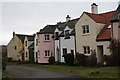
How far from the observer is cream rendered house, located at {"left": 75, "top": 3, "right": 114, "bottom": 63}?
2644 cm

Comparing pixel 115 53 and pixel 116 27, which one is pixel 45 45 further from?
pixel 115 53

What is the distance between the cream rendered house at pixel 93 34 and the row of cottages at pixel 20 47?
17.6 meters

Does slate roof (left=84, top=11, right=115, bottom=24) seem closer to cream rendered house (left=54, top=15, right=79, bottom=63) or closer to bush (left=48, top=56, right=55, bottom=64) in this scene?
cream rendered house (left=54, top=15, right=79, bottom=63)

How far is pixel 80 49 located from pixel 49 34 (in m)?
9.46

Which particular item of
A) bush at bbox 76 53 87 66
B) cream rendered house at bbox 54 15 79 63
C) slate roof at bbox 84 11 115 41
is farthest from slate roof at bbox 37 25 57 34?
bush at bbox 76 53 87 66

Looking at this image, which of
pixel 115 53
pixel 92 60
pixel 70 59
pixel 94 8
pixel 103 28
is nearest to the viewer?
pixel 115 53

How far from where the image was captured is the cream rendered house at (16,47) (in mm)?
51000

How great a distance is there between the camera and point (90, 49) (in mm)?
27781

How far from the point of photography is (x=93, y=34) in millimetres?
27578

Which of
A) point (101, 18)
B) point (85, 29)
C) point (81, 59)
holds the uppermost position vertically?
point (101, 18)

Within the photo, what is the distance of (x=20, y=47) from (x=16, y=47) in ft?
7.62

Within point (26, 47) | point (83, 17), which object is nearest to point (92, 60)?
point (83, 17)

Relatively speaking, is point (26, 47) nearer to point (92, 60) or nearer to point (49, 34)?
point (49, 34)

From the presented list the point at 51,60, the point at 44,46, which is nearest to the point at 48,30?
the point at 44,46
